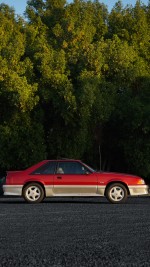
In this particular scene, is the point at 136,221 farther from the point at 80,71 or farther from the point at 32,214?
the point at 80,71

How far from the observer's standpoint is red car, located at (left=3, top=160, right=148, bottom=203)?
22797 mm

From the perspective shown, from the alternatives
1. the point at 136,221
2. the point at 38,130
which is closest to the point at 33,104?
the point at 38,130

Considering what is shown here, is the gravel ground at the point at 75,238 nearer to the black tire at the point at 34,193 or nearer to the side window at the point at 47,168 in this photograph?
the black tire at the point at 34,193

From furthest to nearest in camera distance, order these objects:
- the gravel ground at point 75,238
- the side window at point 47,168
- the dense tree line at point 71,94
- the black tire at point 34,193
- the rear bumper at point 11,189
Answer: the dense tree line at point 71,94 → the side window at point 47,168 → the black tire at point 34,193 → the rear bumper at point 11,189 → the gravel ground at point 75,238

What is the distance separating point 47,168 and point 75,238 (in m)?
10.8

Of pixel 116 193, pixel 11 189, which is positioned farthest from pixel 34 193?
pixel 116 193

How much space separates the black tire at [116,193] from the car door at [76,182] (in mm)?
459

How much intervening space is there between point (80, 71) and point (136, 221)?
22.1 metres

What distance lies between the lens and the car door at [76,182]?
2286cm

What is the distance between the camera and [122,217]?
17062 mm

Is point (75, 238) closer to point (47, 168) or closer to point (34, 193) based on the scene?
point (34, 193)

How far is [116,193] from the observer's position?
2291cm

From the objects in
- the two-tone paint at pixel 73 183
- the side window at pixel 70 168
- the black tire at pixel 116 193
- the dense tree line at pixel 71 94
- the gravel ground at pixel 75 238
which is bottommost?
the gravel ground at pixel 75 238

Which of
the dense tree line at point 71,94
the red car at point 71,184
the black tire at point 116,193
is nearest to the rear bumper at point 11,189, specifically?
the red car at point 71,184
